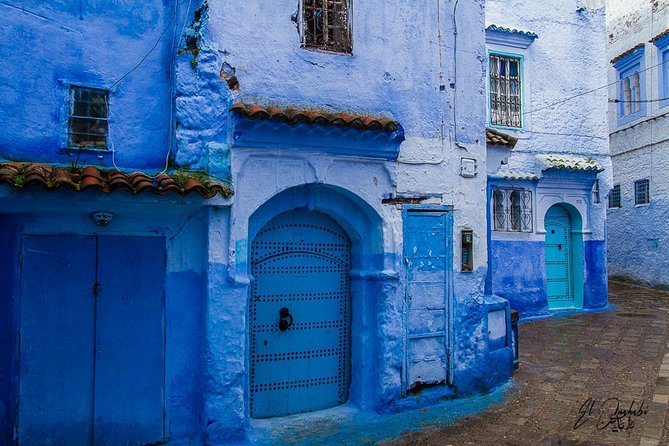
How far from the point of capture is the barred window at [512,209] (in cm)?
1320

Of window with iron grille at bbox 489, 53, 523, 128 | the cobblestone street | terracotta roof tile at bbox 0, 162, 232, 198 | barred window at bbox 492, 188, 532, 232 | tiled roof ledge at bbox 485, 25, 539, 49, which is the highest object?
tiled roof ledge at bbox 485, 25, 539, 49

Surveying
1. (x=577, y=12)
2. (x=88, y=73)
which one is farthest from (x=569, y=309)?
(x=88, y=73)

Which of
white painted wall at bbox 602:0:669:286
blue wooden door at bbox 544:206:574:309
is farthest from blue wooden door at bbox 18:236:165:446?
white painted wall at bbox 602:0:669:286

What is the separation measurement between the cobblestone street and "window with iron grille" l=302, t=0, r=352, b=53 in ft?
15.4

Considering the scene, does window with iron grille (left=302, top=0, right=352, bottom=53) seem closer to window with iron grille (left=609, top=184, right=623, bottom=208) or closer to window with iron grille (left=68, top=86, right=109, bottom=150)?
window with iron grille (left=68, top=86, right=109, bottom=150)

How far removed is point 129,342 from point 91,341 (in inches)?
14.5

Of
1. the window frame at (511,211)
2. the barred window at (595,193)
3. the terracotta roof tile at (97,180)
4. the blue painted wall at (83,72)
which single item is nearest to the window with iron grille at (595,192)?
the barred window at (595,193)

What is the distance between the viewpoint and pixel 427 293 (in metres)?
7.04

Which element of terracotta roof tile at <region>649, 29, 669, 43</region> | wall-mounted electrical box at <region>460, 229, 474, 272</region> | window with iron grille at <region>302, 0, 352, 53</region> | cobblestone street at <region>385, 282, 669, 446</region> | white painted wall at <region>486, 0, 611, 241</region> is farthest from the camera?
terracotta roof tile at <region>649, 29, 669, 43</region>

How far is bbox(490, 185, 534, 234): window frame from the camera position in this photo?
13180mm

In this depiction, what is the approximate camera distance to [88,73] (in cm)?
573

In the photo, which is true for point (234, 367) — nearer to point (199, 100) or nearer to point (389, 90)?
point (199, 100)

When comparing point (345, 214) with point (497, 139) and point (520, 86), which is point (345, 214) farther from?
point (520, 86)

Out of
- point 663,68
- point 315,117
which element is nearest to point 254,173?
point 315,117
